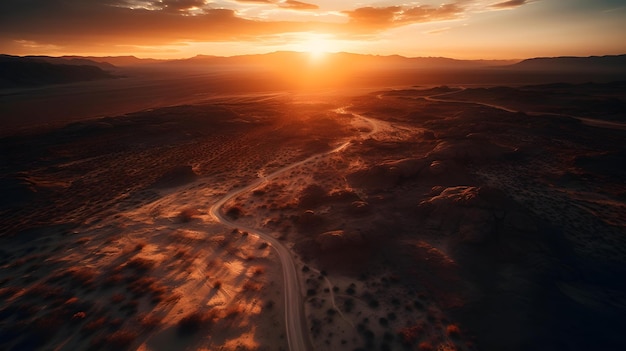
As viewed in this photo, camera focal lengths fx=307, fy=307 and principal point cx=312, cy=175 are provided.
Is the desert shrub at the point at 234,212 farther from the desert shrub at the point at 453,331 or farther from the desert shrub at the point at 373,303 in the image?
the desert shrub at the point at 453,331

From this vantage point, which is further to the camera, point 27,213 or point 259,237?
point 27,213

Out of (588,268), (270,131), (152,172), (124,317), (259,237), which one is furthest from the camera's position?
(270,131)

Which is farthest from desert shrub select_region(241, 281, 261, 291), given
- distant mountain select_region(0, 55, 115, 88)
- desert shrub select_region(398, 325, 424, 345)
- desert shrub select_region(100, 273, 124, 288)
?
distant mountain select_region(0, 55, 115, 88)

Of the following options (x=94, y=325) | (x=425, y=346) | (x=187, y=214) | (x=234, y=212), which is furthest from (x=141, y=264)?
(x=425, y=346)

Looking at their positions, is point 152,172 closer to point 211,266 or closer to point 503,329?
point 211,266

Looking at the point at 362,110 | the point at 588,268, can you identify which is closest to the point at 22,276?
the point at 588,268

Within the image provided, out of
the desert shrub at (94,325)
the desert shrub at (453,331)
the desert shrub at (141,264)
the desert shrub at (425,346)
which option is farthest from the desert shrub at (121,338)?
the desert shrub at (453,331)

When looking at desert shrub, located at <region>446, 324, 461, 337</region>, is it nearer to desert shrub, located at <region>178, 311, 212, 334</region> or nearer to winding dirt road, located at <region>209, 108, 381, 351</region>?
winding dirt road, located at <region>209, 108, 381, 351</region>
